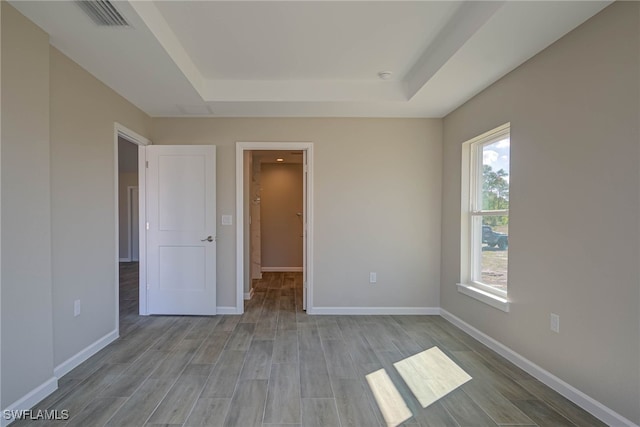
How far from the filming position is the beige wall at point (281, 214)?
6797mm

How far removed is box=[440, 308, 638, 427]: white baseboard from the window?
36cm

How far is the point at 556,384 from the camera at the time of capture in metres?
2.16

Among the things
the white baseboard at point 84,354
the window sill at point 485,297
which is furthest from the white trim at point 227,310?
the window sill at point 485,297

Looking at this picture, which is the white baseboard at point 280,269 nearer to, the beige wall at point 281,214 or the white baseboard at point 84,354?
the beige wall at point 281,214

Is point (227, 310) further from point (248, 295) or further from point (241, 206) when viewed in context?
point (241, 206)

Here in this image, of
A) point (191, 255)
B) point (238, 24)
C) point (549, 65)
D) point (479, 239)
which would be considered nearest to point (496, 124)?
point (549, 65)

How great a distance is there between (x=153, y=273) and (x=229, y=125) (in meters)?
2.01

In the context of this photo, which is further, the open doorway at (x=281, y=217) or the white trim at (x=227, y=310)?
the open doorway at (x=281, y=217)

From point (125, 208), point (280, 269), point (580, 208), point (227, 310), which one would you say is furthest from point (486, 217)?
point (125, 208)

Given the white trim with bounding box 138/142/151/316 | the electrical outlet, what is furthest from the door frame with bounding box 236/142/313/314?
the electrical outlet

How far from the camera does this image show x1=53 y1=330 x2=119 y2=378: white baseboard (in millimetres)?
2354

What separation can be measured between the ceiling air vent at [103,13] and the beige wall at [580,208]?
9.42 feet

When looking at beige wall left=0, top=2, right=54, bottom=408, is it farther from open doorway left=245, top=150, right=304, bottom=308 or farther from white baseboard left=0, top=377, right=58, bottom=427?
open doorway left=245, top=150, right=304, bottom=308
